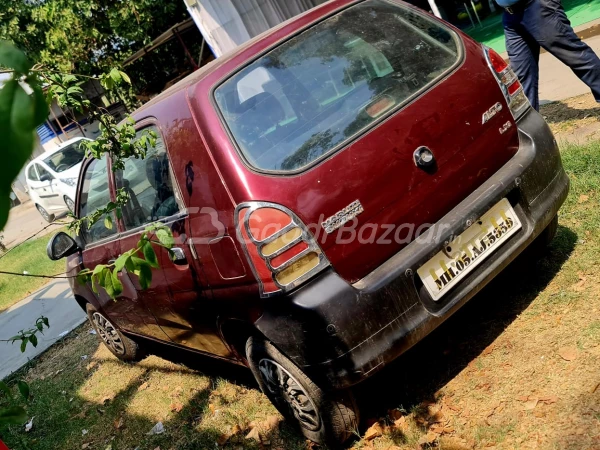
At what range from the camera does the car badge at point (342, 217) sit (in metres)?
2.48

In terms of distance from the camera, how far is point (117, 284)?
2471 millimetres

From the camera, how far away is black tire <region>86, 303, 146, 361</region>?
16.5 ft

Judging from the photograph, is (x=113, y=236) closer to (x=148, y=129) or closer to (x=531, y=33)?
(x=148, y=129)

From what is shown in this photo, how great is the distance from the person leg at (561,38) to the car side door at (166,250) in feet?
10.4

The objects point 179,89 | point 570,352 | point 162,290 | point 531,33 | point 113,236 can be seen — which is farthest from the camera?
point 531,33

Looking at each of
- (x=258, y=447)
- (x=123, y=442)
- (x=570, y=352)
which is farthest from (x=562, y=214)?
(x=123, y=442)

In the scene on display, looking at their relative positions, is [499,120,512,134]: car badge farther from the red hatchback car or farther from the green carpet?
the green carpet

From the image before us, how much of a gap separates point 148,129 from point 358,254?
138 centimetres

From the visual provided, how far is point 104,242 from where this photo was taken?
13.0ft

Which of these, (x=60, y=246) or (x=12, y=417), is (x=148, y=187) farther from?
(x=12, y=417)

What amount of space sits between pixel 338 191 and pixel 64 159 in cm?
1316

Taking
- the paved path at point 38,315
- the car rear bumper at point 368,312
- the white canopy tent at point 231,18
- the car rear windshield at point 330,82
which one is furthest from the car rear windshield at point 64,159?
the car rear bumper at point 368,312

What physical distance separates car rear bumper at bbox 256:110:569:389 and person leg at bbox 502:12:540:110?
2323 mm

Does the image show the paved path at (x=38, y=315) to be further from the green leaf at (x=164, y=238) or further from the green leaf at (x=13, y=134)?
the green leaf at (x=13, y=134)
